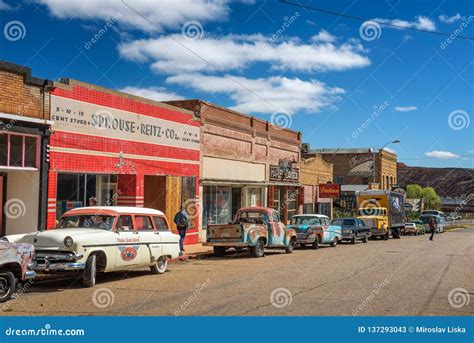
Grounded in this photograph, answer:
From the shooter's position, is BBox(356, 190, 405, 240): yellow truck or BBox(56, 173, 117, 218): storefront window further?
BBox(356, 190, 405, 240): yellow truck

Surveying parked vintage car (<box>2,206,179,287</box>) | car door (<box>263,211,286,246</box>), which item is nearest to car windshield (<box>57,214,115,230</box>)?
parked vintage car (<box>2,206,179,287</box>)

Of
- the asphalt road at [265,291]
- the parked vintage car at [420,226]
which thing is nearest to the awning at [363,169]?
the parked vintage car at [420,226]

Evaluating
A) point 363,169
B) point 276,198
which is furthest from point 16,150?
point 363,169

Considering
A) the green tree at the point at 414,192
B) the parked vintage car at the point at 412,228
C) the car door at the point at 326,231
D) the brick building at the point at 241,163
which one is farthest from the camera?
the green tree at the point at 414,192

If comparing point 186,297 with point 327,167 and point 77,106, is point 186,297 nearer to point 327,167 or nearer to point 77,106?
point 77,106

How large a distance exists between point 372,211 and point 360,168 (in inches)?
1620

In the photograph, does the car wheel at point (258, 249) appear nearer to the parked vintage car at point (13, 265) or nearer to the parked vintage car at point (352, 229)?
the parked vintage car at point (13, 265)

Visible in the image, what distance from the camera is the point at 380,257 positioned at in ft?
70.2

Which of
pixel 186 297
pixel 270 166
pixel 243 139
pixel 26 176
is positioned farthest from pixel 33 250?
pixel 270 166

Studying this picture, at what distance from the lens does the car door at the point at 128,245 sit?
13492 mm

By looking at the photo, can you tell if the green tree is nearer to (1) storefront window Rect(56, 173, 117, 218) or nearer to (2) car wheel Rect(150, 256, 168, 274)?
(1) storefront window Rect(56, 173, 117, 218)

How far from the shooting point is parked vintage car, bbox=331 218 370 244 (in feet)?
101
